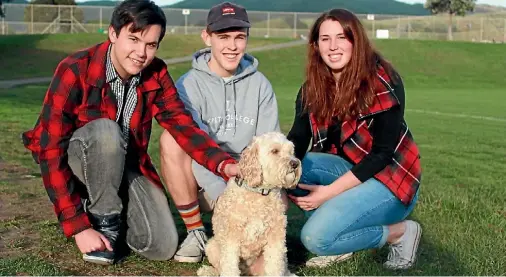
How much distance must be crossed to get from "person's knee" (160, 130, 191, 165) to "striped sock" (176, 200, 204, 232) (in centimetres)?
35

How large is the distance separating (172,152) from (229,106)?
65cm

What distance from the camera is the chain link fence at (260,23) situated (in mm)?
61094

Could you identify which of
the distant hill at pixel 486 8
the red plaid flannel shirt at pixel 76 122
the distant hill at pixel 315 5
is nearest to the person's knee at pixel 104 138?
the red plaid flannel shirt at pixel 76 122

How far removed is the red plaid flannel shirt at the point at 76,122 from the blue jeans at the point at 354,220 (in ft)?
2.54

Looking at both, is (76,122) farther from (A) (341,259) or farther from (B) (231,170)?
(A) (341,259)

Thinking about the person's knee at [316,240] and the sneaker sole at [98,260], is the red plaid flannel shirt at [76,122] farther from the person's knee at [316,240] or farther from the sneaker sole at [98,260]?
the person's knee at [316,240]

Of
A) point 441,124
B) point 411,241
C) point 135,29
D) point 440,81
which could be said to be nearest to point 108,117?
point 135,29

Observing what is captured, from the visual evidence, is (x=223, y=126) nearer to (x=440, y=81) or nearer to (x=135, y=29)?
(x=135, y=29)

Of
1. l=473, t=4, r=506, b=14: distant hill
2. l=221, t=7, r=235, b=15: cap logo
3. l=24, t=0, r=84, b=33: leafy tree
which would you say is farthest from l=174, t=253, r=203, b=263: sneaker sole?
l=473, t=4, r=506, b=14: distant hill

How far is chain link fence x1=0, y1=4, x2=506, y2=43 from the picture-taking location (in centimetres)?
6109

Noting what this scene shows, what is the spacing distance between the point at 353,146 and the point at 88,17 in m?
63.8

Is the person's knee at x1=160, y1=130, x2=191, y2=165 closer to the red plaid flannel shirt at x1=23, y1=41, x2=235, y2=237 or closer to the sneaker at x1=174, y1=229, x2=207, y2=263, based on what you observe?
the red plaid flannel shirt at x1=23, y1=41, x2=235, y2=237

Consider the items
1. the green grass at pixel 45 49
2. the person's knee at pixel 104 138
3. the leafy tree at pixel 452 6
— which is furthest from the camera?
the leafy tree at pixel 452 6

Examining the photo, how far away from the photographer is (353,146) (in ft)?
17.4
